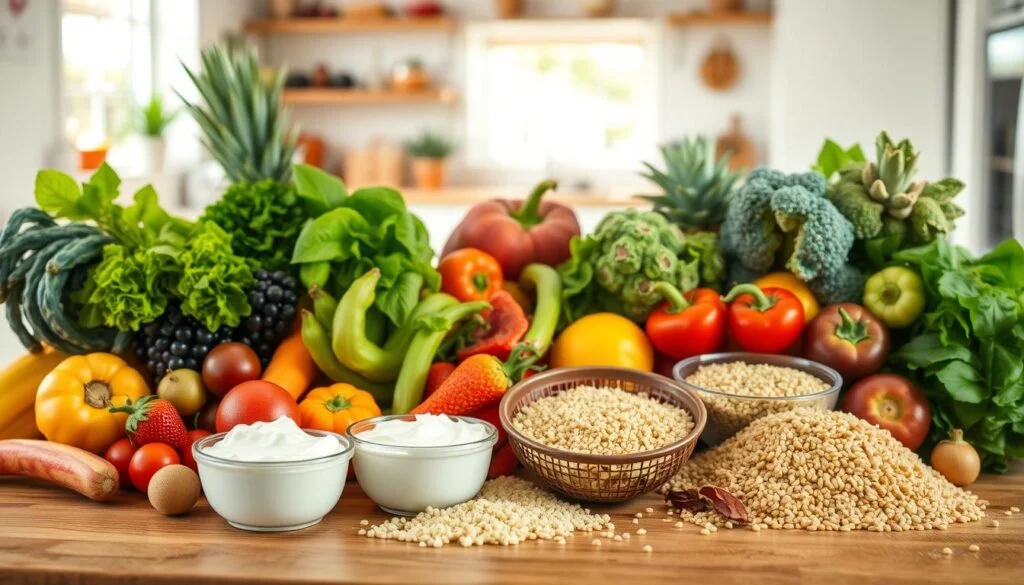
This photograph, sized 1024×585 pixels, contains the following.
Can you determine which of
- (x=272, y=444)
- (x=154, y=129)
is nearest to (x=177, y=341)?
(x=272, y=444)

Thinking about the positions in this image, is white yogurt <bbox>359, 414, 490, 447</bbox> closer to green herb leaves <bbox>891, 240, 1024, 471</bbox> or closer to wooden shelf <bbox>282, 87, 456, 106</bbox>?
green herb leaves <bbox>891, 240, 1024, 471</bbox>

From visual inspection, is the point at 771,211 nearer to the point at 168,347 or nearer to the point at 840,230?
the point at 840,230

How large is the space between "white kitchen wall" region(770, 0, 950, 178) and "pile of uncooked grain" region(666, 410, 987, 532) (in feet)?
13.3

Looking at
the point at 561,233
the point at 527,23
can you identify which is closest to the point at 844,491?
the point at 561,233

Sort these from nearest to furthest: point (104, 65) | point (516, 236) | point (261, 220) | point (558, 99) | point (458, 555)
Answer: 1. point (458, 555)
2. point (261, 220)
3. point (516, 236)
4. point (104, 65)
5. point (558, 99)

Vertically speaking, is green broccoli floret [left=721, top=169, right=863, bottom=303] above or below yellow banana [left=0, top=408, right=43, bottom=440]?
above

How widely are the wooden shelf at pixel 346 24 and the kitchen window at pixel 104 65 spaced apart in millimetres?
927

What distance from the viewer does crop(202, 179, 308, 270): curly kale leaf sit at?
1876mm

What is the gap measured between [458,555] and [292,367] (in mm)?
609

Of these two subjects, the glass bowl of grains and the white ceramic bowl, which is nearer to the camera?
the white ceramic bowl

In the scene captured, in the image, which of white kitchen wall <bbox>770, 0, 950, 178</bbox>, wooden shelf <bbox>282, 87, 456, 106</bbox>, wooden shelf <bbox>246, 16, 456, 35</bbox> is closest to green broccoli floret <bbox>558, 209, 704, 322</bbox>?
white kitchen wall <bbox>770, 0, 950, 178</bbox>

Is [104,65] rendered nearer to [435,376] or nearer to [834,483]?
[435,376]

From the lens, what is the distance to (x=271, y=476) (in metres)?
1.34

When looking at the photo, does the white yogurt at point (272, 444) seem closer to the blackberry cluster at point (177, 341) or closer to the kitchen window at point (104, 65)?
the blackberry cluster at point (177, 341)
